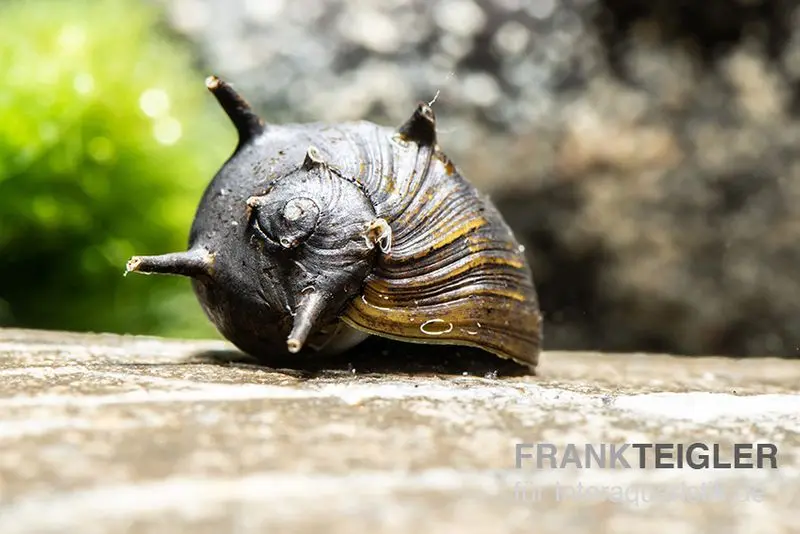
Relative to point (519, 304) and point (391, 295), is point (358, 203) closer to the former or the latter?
point (391, 295)

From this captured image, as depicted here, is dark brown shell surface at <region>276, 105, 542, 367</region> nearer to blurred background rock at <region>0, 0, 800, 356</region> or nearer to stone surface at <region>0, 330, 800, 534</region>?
stone surface at <region>0, 330, 800, 534</region>

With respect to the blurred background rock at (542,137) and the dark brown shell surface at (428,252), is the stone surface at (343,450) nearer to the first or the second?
the dark brown shell surface at (428,252)

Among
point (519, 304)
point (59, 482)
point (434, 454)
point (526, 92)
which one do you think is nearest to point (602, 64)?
point (526, 92)

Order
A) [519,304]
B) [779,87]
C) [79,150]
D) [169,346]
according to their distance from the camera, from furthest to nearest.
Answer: [779,87]
[79,150]
[169,346]
[519,304]

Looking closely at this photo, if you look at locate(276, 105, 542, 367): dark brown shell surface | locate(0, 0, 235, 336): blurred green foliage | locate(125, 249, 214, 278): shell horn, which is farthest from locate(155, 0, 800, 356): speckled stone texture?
locate(125, 249, 214, 278): shell horn

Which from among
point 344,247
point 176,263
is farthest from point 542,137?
point 176,263

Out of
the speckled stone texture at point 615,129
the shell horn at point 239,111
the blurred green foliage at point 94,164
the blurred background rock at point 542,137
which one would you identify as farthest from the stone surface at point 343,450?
the speckled stone texture at point 615,129
